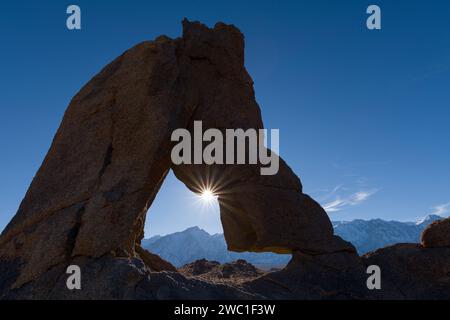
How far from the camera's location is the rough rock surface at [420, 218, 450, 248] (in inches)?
549

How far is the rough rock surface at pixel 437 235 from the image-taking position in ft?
45.7

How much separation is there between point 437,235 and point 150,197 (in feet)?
32.3

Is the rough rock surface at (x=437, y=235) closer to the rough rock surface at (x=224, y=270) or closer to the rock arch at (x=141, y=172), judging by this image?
the rock arch at (x=141, y=172)

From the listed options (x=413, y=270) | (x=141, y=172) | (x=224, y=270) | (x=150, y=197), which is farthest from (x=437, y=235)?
(x=141, y=172)

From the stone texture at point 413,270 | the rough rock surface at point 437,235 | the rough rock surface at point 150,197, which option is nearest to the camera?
the rough rock surface at point 150,197

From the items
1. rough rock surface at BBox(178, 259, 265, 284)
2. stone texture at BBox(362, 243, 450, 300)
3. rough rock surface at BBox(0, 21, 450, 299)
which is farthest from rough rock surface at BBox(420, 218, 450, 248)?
rough rock surface at BBox(178, 259, 265, 284)

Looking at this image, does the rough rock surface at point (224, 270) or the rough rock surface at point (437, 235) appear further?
the rough rock surface at point (224, 270)

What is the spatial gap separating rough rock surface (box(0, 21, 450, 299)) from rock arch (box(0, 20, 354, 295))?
0.04 m

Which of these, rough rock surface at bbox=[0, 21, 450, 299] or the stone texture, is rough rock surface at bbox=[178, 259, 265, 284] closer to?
rough rock surface at bbox=[0, 21, 450, 299]

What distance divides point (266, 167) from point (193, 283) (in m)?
5.09

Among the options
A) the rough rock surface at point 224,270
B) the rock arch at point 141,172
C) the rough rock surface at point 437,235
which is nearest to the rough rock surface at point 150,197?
the rock arch at point 141,172

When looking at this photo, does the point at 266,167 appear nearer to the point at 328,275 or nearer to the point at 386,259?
the point at 328,275

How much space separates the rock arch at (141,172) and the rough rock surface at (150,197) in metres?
0.04
